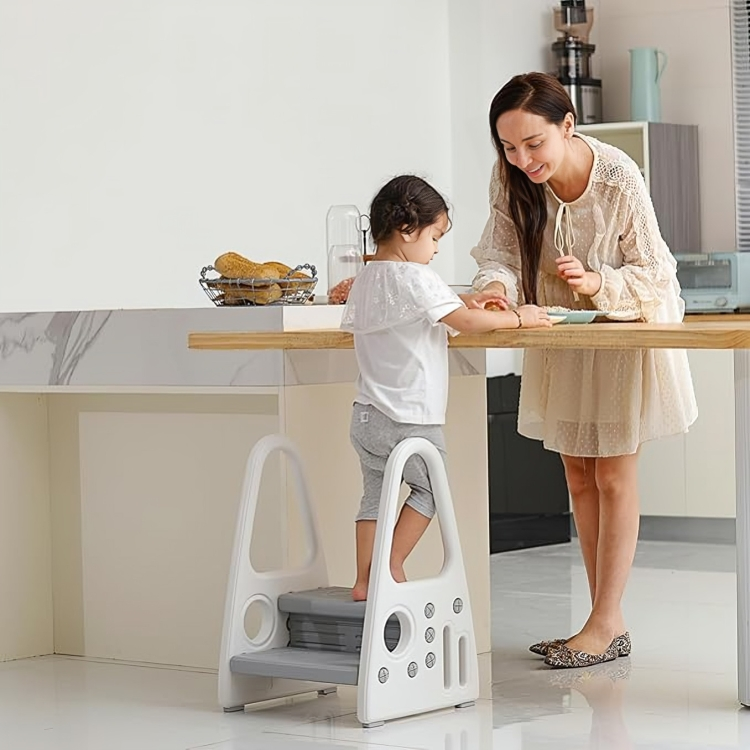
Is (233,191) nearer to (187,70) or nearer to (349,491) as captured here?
(187,70)

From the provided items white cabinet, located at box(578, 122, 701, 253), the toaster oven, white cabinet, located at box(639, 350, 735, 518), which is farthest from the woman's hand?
white cabinet, located at box(578, 122, 701, 253)

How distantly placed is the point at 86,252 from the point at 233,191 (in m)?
0.64

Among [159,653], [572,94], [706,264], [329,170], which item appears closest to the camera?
[159,653]

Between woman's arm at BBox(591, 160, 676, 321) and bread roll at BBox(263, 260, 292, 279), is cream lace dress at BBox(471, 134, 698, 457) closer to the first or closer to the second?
woman's arm at BBox(591, 160, 676, 321)

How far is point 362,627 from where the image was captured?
9.20 feet

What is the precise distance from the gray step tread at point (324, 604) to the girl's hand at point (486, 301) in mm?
568

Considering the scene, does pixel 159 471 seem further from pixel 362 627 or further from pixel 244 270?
pixel 362 627

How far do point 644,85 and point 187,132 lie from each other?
1914 millimetres

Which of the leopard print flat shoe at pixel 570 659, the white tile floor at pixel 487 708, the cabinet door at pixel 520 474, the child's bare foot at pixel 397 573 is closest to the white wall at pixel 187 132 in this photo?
the cabinet door at pixel 520 474

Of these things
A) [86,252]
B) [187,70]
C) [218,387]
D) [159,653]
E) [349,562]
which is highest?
[187,70]

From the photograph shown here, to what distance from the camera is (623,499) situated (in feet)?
10.6

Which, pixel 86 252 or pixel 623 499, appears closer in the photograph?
pixel 623 499

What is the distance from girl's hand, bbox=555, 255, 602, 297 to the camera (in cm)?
294

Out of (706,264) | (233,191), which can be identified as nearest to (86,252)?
(233,191)
